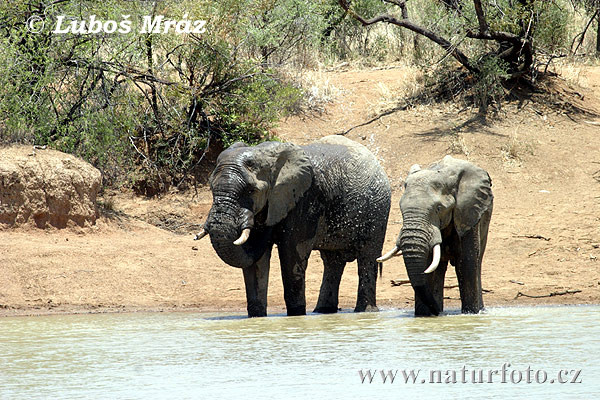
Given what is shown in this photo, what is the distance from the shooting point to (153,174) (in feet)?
59.2

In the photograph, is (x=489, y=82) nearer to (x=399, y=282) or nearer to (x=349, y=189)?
(x=399, y=282)

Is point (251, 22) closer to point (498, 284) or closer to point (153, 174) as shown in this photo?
point (153, 174)

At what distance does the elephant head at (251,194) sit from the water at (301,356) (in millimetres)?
860

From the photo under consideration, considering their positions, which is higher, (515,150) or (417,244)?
(515,150)

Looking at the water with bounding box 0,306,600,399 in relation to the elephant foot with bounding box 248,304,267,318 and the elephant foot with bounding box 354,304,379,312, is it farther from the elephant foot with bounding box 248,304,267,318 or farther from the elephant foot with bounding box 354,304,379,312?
the elephant foot with bounding box 354,304,379,312

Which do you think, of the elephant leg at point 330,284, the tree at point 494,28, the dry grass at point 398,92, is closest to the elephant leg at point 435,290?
the elephant leg at point 330,284

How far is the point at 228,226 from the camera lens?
1051 cm

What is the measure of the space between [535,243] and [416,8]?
13593mm

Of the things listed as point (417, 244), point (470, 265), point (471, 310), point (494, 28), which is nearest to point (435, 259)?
point (417, 244)

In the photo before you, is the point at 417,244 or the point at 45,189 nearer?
the point at 417,244

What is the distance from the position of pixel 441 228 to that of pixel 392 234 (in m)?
5.18

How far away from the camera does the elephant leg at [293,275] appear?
447 inches

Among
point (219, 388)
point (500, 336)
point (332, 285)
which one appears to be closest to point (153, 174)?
point (332, 285)

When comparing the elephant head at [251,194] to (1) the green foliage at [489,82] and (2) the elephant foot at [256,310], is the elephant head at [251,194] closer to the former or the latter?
(2) the elephant foot at [256,310]
